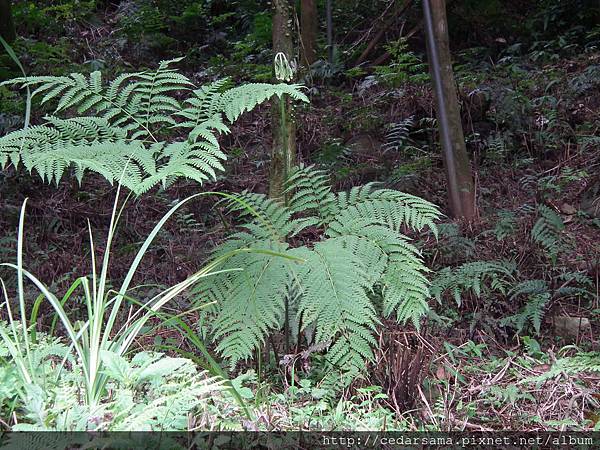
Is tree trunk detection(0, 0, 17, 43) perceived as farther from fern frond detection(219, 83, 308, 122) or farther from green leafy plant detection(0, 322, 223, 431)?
green leafy plant detection(0, 322, 223, 431)

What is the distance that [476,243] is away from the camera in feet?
13.4

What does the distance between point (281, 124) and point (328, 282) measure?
1.07 metres

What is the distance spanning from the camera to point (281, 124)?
3.03m

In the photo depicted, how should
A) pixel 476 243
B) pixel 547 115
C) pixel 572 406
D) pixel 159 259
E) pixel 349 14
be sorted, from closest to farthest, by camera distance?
pixel 572 406
pixel 476 243
pixel 159 259
pixel 547 115
pixel 349 14

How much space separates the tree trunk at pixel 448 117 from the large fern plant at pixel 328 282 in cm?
183

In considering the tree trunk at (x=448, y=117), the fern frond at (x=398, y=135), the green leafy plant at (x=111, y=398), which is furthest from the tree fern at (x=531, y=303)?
the fern frond at (x=398, y=135)

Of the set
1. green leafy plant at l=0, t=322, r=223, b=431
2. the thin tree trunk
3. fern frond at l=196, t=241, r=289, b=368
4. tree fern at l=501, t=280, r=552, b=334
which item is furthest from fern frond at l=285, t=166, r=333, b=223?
the thin tree trunk

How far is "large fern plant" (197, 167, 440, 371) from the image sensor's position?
2234mm

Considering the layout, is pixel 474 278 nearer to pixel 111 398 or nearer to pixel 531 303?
pixel 531 303

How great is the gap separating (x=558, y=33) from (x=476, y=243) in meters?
4.86

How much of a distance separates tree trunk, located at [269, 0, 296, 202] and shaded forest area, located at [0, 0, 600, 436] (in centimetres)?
1

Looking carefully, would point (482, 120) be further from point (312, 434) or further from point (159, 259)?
point (312, 434)

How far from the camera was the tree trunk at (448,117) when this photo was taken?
443 centimetres

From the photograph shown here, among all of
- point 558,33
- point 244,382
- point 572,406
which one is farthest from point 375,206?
point 558,33
